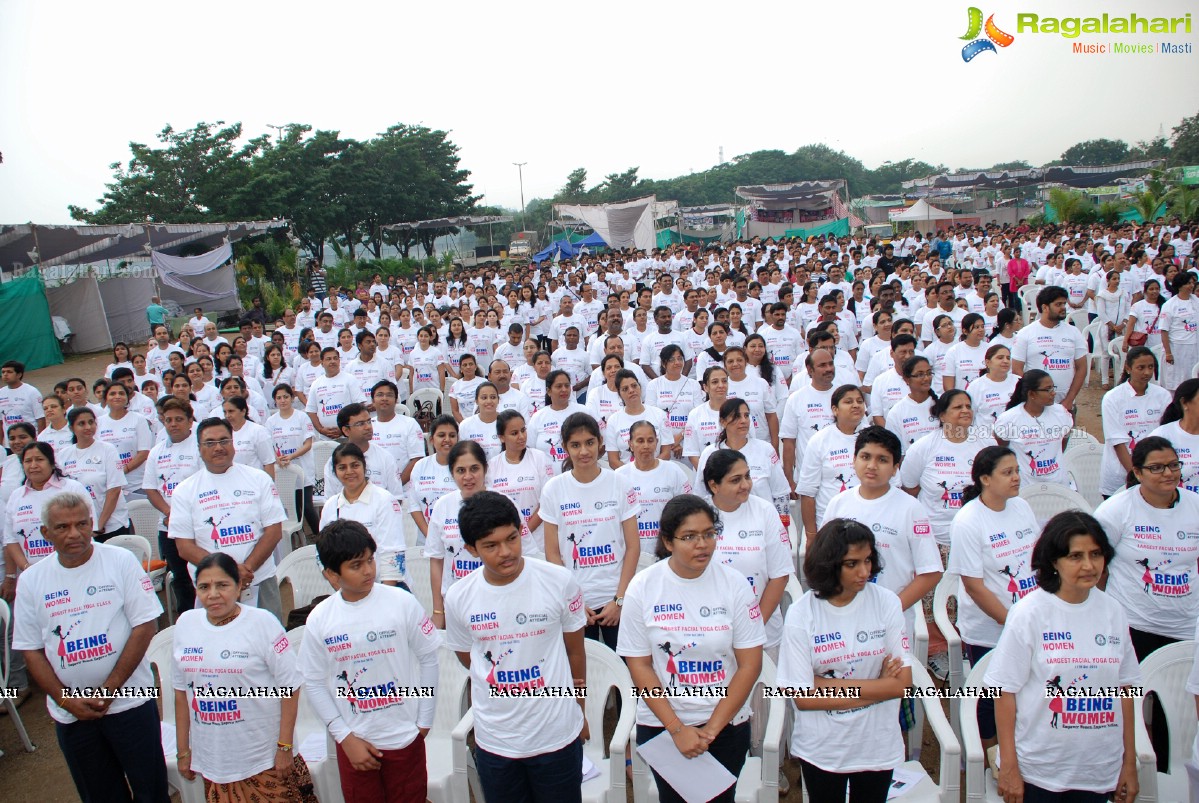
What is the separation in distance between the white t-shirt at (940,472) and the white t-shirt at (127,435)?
19.0ft

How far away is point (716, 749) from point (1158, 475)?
219 cm

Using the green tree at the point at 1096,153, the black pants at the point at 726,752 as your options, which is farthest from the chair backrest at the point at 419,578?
the green tree at the point at 1096,153

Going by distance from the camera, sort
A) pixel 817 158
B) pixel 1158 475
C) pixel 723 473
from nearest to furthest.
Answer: pixel 1158 475, pixel 723 473, pixel 817 158

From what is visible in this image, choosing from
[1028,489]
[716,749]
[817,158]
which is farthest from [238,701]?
[817,158]

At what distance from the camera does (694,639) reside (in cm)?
271

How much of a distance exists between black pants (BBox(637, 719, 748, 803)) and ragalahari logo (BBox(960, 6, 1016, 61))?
1797 centimetres

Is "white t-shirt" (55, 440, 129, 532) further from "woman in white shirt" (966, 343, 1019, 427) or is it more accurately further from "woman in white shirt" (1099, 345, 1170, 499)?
"woman in white shirt" (1099, 345, 1170, 499)

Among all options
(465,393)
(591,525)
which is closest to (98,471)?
(465,393)

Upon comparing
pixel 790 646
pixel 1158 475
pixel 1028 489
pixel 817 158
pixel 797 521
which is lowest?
pixel 797 521

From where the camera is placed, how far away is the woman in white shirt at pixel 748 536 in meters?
3.44

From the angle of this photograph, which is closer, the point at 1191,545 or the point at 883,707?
the point at 883,707

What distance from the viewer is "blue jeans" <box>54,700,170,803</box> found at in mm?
3273

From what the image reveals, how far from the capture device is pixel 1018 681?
268cm

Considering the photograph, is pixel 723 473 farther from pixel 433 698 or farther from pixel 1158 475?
pixel 1158 475
